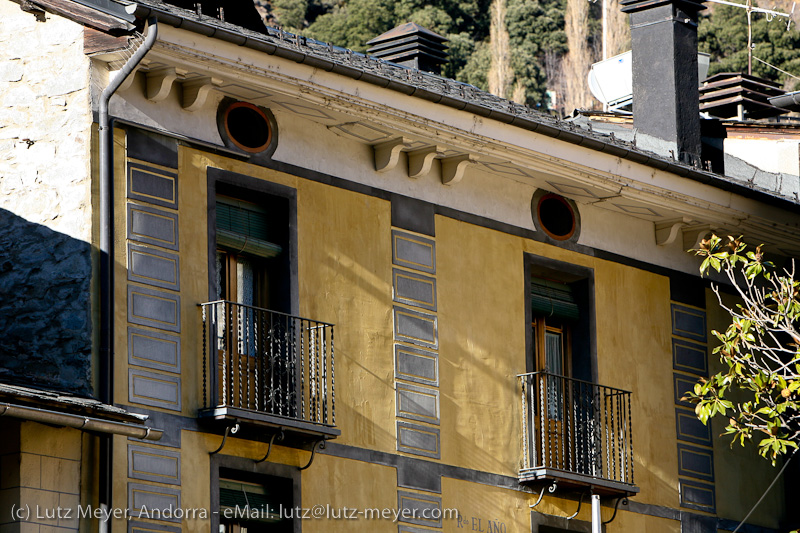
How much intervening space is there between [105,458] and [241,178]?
11.0 feet

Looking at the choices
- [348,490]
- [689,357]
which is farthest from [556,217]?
[348,490]

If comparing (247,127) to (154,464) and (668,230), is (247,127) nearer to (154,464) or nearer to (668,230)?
(154,464)

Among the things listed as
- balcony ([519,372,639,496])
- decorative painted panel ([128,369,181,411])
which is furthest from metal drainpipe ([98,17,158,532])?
balcony ([519,372,639,496])

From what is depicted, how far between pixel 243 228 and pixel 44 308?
234 cm

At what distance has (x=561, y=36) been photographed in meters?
57.7

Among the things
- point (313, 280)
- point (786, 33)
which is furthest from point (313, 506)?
point (786, 33)

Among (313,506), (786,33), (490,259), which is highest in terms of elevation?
(786,33)

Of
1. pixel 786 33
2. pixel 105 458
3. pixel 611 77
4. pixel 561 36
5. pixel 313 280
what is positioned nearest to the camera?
pixel 105 458

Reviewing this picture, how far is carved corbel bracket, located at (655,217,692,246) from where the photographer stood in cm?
2083

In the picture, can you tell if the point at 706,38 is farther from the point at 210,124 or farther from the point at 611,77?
the point at 210,124

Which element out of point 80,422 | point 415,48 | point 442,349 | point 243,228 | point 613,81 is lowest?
point 80,422

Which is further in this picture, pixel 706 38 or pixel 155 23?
pixel 706 38

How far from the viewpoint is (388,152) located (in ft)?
59.3

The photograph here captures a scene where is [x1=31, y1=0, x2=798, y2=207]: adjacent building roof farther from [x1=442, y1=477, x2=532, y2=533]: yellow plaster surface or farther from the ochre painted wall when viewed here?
[x1=442, y1=477, x2=532, y2=533]: yellow plaster surface
